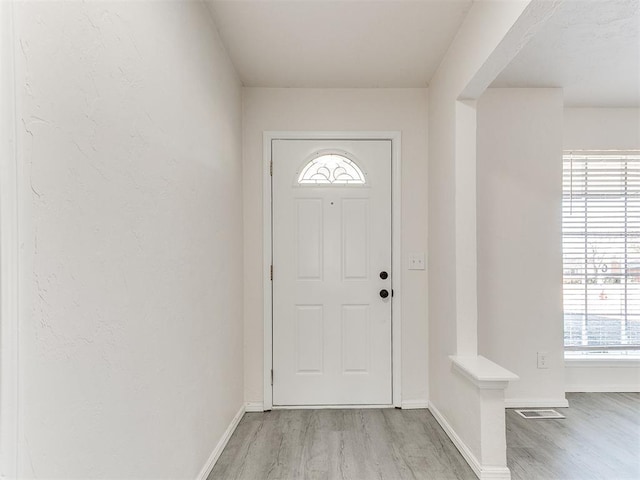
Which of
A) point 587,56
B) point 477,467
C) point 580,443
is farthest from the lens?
point 587,56

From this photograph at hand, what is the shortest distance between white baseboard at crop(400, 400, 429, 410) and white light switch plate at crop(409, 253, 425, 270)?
1.03 meters

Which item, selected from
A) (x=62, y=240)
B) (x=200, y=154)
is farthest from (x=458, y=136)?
(x=62, y=240)

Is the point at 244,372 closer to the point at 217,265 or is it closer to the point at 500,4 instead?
the point at 217,265

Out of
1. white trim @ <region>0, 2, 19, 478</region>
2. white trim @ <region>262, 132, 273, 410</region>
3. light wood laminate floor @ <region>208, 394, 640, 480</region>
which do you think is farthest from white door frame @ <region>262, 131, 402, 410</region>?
white trim @ <region>0, 2, 19, 478</region>

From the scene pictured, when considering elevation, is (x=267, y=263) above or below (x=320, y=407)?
above

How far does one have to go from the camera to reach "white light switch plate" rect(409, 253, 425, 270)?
3061 mm

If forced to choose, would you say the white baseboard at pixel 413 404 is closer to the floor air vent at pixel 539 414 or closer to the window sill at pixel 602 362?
the floor air vent at pixel 539 414

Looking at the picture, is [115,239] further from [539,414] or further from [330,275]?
[539,414]

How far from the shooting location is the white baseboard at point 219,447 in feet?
6.68

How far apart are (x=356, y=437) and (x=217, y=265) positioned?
4.70ft

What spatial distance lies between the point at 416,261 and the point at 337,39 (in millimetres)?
1683

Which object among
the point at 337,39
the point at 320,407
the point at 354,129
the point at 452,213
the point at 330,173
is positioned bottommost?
the point at 320,407

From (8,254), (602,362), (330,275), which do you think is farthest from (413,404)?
(8,254)

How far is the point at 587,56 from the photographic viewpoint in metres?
2.60
